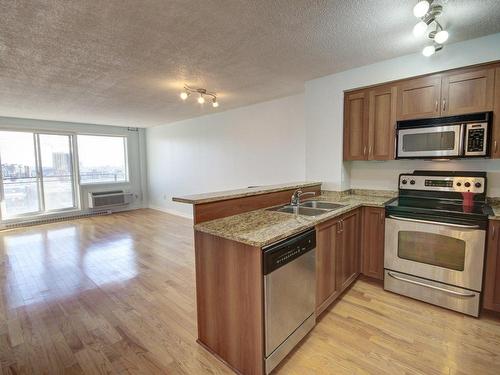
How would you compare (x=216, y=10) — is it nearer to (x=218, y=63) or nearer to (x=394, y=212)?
(x=218, y=63)

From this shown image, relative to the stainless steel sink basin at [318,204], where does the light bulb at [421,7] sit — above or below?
above

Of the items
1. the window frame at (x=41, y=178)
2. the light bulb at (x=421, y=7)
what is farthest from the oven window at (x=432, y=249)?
the window frame at (x=41, y=178)

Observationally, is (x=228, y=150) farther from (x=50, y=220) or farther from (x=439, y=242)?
(x=50, y=220)

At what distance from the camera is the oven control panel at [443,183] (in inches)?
96.0

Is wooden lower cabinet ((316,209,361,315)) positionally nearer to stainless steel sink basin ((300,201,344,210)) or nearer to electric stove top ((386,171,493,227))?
stainless steel sink basin ((300,201,344,210))

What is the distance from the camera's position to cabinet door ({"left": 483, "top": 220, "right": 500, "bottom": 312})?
206 centimetres

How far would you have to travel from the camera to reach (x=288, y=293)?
166cm

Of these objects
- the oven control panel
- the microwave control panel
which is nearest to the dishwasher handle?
the oven control panel

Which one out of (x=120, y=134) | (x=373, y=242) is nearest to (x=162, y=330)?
(x=373, y=242)

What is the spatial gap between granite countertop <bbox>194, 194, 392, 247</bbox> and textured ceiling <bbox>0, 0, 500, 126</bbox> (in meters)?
1.54

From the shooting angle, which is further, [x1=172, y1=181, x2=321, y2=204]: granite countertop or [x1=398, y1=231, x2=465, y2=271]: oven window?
[x1=398, y1=231, x2=465, y2=271]: oven window

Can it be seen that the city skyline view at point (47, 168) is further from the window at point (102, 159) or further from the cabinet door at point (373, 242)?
the cabinet door at point (373, 242)

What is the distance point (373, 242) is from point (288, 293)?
153 centimetres

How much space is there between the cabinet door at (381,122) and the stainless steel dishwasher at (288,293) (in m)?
1.57
